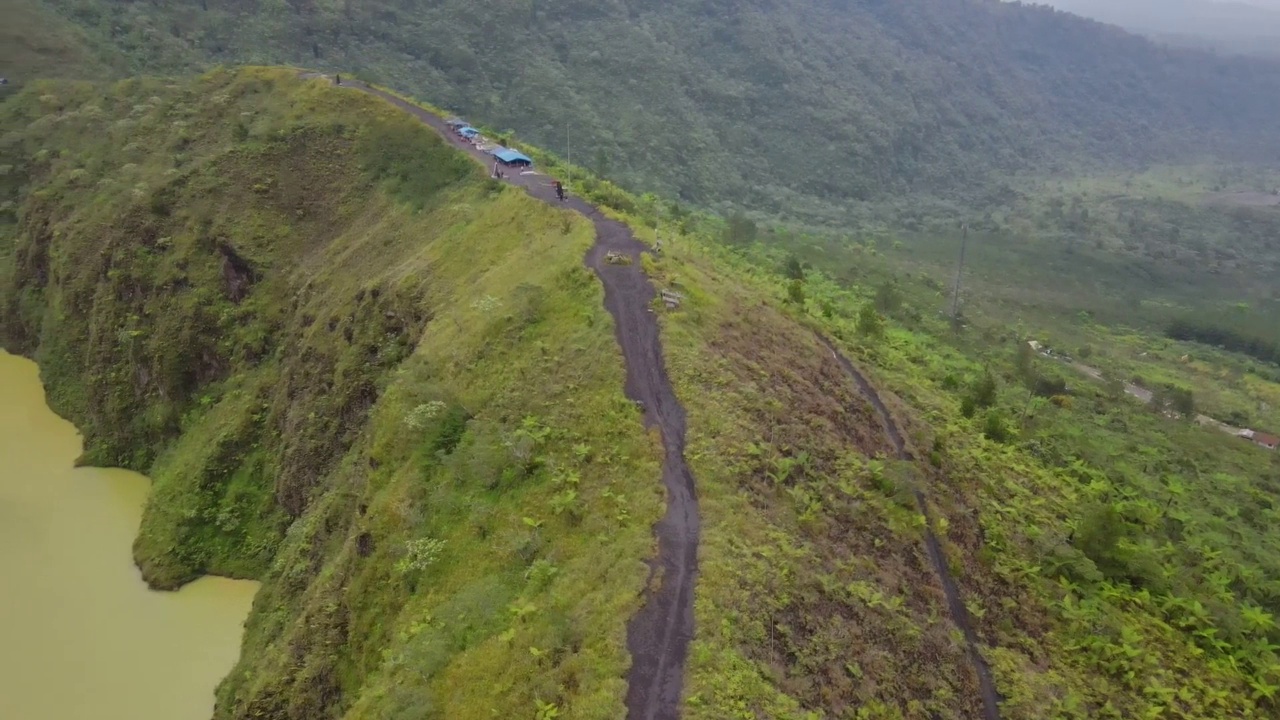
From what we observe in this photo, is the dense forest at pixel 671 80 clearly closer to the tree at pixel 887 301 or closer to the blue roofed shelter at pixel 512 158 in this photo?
the tree at pixel 887 301

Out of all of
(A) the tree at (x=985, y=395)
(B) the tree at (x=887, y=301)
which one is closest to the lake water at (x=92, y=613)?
(A) the tree at (x=985, y=395)

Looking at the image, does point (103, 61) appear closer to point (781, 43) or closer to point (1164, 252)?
point (781, 43)

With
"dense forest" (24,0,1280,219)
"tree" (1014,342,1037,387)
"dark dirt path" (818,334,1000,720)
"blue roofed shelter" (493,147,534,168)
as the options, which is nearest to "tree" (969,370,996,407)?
"dark dirt path" (818,334,1000,720)

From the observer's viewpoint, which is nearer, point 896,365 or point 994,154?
point 896,365

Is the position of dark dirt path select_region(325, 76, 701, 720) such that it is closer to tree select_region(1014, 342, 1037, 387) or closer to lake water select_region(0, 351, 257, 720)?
lake water select_region(0, 351, 257, 720)

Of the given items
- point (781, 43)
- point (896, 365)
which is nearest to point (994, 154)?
point (781, 43)

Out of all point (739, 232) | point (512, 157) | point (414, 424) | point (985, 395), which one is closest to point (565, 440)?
point (414, 424)
